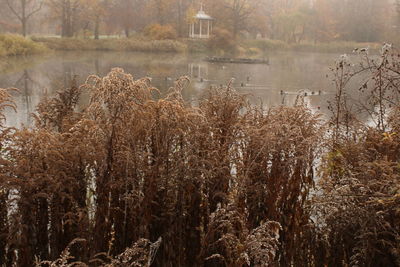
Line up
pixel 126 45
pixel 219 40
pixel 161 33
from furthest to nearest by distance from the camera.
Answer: pixel 161 33
pixel 219 40
pixel 126 45

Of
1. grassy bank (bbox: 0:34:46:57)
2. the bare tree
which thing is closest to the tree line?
the bare tree

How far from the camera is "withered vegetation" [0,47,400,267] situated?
2.92m

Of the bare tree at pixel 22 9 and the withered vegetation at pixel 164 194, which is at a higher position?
the bare tree at pixel 22 9

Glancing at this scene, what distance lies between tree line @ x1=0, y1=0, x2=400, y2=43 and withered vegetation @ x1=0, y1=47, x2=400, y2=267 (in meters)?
41.3

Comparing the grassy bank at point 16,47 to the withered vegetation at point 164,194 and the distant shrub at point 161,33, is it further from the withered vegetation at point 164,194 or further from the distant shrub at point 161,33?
the withered vegetation at point 164,194

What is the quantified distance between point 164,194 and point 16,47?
1069 inches

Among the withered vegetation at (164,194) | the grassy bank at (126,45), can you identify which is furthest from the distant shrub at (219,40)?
the withered vegetation at (164,194)

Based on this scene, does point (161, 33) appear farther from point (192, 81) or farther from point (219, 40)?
point (192, 81)

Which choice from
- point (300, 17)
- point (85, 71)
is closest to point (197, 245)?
point (85, 71)

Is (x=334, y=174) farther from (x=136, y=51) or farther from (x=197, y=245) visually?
(x=136, y=51)

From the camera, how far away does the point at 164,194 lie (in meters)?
3.16

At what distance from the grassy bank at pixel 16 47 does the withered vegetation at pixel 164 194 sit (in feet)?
82.8

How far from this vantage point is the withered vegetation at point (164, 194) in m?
2.92

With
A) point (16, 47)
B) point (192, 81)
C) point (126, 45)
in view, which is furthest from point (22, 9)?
point (192, 81)
